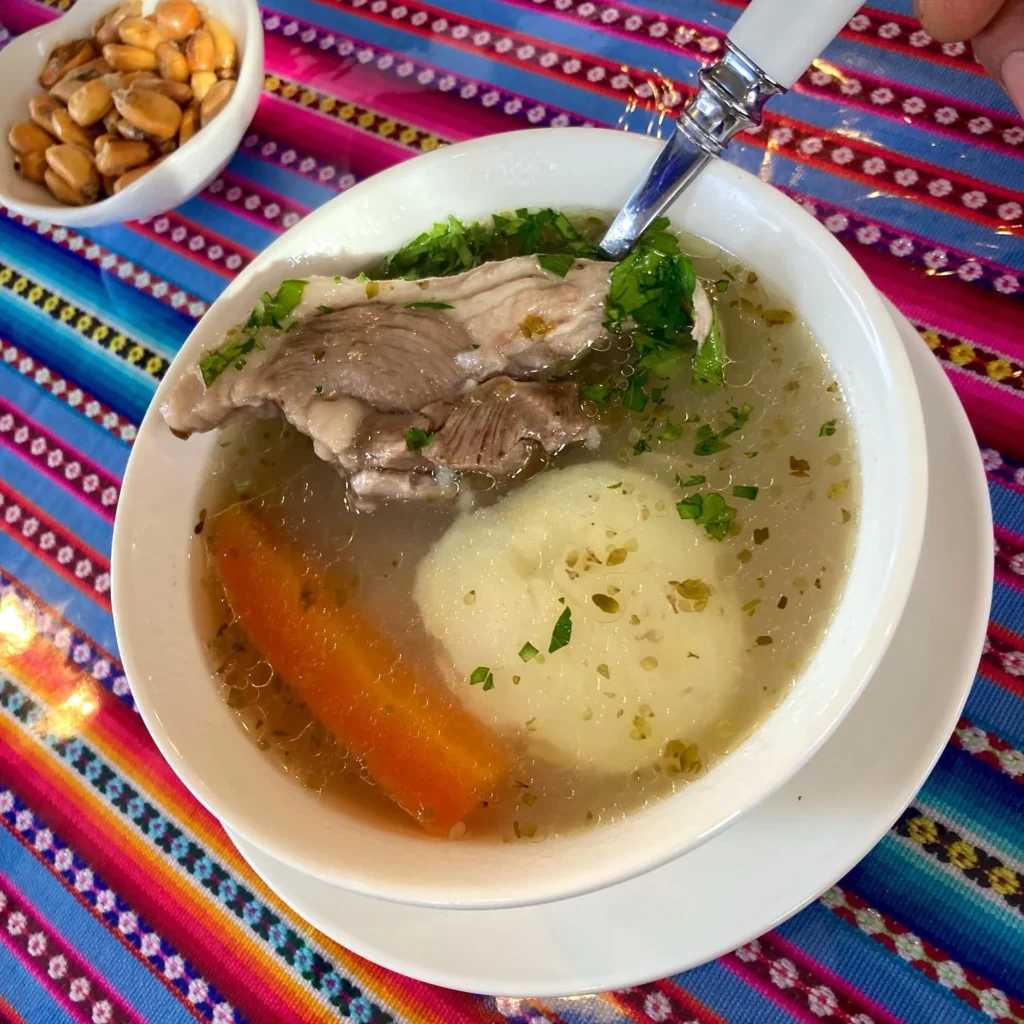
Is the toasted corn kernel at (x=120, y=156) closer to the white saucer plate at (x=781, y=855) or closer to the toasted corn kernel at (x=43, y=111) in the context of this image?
the toasted corn kernel at (x=43, y=111)

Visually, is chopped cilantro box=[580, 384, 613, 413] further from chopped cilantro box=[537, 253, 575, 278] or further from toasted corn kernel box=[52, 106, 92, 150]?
toasted corn kernel box=[52, 106, 92, 150]

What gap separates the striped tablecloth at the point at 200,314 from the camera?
3.08 ft

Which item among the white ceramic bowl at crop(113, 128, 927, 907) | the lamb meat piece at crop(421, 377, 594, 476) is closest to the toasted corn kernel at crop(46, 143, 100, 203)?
the white ceramic bowl at crop(113, 128, 927, 907)

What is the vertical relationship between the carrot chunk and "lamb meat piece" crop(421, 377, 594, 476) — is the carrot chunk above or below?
below

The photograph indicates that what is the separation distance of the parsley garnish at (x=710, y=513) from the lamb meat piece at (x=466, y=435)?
162mm

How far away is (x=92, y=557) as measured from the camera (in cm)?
138

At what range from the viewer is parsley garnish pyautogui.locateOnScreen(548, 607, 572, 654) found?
3.32 feet

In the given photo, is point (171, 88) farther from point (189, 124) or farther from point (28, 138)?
point (28, 138)

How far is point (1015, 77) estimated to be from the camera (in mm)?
979

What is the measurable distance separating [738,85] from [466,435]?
1.60ft

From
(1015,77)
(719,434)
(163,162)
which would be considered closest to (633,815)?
(719,434)

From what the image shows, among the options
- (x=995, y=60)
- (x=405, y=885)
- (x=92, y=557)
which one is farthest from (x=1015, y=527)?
(x=92, y=557)

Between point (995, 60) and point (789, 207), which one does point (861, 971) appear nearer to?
point (789, 207)

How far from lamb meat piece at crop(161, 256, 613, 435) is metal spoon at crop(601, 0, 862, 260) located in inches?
3.9
